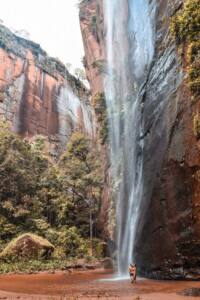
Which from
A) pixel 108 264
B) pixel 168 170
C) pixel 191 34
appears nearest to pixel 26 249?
pixel 108 264

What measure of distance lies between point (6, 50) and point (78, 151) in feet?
59.8

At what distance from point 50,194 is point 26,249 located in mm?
7758

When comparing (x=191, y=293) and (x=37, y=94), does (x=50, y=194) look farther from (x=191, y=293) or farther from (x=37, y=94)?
(x=191, y=293)

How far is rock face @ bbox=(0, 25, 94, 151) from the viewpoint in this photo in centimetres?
4097

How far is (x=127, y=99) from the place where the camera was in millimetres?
23016

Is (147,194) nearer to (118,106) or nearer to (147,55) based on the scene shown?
(147,55)

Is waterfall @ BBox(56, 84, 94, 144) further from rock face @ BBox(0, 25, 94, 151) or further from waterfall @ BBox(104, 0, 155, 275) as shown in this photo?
waterfall @ BBox(104, 0, 155, 275)

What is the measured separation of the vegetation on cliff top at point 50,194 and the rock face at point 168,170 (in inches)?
444

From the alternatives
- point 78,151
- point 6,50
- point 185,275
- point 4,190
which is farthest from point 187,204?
point 6,50

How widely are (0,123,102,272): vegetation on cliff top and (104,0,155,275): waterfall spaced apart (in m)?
5.35

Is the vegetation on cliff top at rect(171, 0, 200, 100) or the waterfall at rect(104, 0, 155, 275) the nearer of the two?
the vegetation on cliff top at rect(171, 0, 200, 100)

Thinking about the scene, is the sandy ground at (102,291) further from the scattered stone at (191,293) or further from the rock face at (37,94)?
the rock face at (37,94)

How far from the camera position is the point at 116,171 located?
23078mm

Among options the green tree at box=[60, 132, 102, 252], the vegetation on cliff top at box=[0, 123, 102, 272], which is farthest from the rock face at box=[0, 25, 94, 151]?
the green tree at box=[60, 132, 102, 252]
